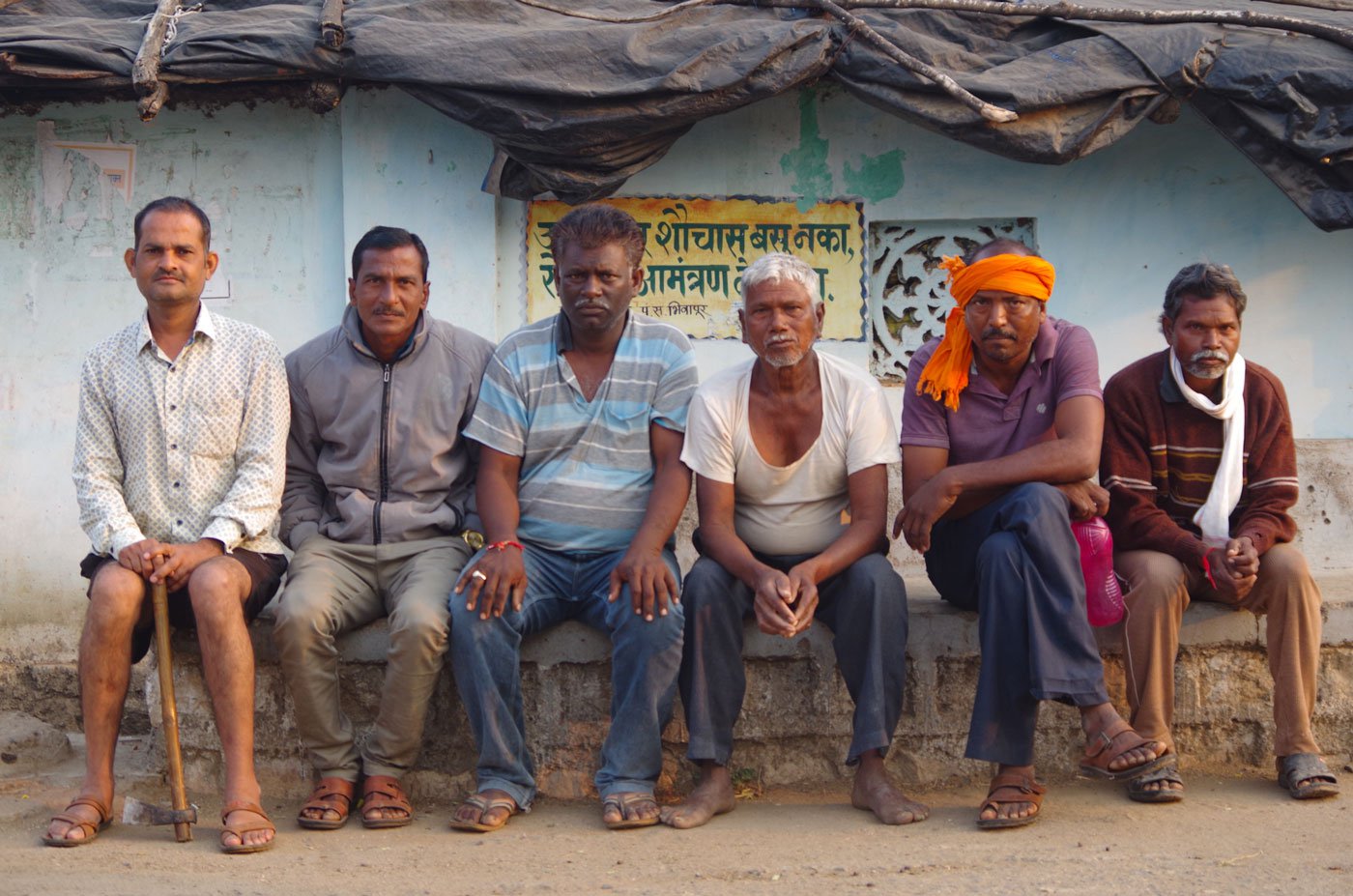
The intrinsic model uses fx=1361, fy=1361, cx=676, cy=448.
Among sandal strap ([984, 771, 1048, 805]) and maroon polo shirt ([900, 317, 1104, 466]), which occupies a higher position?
maroon polo shirt ([900, 317, 1104, 466])

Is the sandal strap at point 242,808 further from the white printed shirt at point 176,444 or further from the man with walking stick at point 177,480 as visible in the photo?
the white printed shirt at point 176,444

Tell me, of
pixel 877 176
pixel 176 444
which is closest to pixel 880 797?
pixel 176 444

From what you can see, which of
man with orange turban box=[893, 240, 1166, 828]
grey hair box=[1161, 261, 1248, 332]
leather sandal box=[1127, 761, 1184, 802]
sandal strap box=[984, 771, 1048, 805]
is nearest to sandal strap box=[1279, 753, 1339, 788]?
leather sandal box=[1127, 761, 1184, 802]

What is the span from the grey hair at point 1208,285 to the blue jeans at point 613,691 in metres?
1.91

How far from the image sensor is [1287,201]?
→ 636 centimetres

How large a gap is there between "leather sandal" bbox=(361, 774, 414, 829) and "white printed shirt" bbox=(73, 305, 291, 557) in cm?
82

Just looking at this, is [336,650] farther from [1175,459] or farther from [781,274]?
[1175,459]

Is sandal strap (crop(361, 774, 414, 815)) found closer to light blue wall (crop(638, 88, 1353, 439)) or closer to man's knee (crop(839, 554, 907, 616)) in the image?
man's knee (crop(839, 554, 907, 616))

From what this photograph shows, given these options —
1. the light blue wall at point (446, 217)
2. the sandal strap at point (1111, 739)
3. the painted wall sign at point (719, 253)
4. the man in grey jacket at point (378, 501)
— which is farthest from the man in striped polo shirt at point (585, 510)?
the light blue wall at point (446, 217)

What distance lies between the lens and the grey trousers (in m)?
4.02

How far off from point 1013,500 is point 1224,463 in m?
0.81

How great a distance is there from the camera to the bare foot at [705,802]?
13.0ft

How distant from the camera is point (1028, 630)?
153 inches

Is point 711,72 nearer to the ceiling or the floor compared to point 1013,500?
nearer to the ceiling
